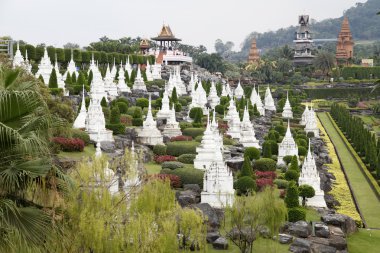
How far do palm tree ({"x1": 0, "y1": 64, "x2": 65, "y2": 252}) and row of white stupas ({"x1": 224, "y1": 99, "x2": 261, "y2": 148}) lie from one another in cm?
4079

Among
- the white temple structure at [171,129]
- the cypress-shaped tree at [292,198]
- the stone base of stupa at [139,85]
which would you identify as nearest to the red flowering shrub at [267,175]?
the cypress-shaped tree at [292,198]

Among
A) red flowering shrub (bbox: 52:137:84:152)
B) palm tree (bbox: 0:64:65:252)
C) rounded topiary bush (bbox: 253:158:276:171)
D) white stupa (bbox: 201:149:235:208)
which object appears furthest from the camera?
rounded topiary bush (bbox: 253:158:276:171)

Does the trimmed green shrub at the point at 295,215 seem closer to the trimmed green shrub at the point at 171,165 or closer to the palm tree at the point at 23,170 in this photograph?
the trimmed green shrub at the point at 171,165

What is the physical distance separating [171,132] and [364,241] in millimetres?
23837

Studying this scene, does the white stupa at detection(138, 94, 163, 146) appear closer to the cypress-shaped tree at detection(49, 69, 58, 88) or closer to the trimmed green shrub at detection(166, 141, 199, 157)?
the trimmed green shrub at detection(166, 141, 199, 157)

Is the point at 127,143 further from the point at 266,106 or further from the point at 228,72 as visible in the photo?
the point at 228,72

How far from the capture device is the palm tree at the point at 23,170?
13141 mm

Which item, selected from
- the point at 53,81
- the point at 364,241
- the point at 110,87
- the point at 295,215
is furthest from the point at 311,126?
the point at 295,215

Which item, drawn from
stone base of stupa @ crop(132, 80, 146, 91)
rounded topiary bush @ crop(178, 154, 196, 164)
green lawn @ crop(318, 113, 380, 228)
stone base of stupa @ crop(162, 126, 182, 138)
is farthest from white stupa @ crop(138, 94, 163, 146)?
stone base of stupa @ crop(132, 80, 146, 91)

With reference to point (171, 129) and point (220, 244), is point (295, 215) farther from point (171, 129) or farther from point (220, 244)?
point (171, 129)

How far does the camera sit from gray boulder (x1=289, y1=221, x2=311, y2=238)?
28.5 meters

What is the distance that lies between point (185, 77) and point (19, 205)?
281ft

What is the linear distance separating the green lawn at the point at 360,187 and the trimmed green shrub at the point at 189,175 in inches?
387

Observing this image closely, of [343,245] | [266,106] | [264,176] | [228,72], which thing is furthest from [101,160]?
[228,72]
